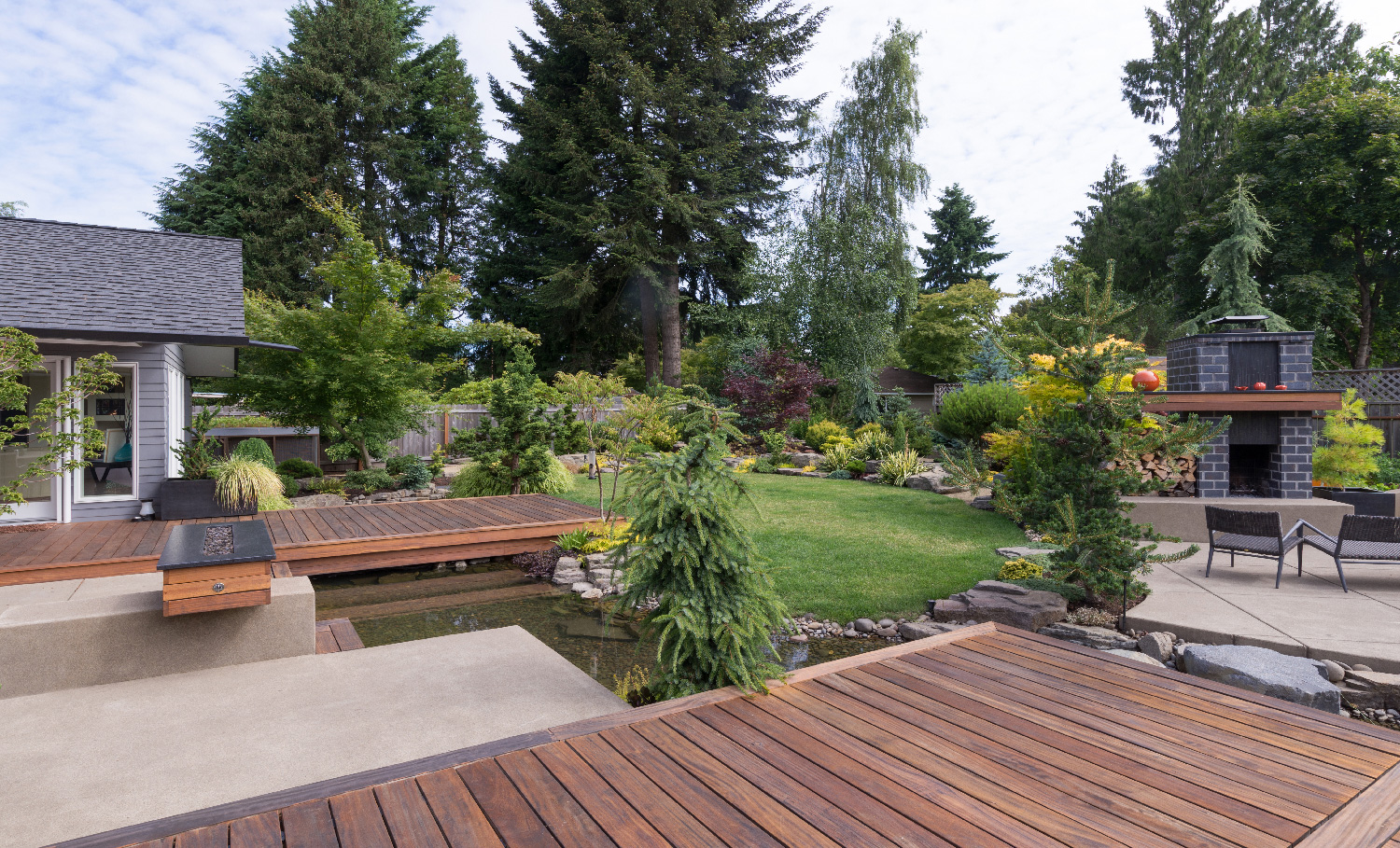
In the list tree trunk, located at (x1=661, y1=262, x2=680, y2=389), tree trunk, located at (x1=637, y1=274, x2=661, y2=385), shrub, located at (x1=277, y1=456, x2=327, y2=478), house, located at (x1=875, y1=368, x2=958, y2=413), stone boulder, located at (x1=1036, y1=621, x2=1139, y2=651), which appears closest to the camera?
stone boulder, located at (x1=1036, y1=621, x2=1139, y2=651)

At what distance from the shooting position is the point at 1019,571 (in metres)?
6.04

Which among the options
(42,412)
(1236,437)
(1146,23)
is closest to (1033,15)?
(1236,437)

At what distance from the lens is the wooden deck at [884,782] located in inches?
77.7

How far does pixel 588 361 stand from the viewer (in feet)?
71.4

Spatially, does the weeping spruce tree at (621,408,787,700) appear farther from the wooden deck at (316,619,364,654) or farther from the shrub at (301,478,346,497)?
the shrub at (301,478,346,497)

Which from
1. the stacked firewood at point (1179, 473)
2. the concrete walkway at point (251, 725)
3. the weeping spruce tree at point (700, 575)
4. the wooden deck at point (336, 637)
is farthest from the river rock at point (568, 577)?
the stacked firewood at point (1179, 473)

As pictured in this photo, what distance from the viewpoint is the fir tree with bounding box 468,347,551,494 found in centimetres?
977

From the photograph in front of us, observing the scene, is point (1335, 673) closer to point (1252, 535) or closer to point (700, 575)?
point (1252, 535)

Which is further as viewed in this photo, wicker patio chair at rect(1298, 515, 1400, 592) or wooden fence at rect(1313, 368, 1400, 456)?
wooden fence at rect(1313, 368, 1400, 456)

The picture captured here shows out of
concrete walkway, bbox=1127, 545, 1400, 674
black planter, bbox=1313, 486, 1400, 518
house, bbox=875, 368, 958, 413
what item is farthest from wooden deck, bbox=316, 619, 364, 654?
house, bbox=875, 368, 958, 413

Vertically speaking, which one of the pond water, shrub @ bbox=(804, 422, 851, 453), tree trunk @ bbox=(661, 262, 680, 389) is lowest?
the pond water

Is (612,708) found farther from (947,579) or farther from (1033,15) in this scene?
(1033,15)

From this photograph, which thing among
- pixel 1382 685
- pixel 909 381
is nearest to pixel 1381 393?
pixel 909 381

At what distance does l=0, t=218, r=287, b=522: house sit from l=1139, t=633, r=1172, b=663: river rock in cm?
977
